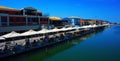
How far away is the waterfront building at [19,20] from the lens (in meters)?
29.2

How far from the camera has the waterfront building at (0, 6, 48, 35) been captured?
29.2 metres

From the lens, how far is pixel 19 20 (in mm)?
33219

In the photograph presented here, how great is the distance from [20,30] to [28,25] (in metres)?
3.01

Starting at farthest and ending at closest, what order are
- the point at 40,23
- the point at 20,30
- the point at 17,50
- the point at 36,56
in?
1. the point at 40,23
2. the point at 20,30
3. the point at 36,56
4. the point at 17,50

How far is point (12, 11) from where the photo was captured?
115 ft

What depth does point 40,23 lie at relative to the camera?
39969 millimetres

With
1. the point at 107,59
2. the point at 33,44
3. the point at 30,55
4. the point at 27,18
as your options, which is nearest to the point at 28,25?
the point at 27,18

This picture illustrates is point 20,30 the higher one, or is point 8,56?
point 20,30

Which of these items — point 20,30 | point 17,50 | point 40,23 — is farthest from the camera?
point 40,23

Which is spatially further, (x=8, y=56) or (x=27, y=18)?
(x=27, y=18)

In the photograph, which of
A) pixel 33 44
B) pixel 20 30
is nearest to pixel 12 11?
pixel 20 30

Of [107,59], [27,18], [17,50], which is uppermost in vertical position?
[27,18]

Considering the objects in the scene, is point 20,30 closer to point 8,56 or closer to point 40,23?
point 40,23

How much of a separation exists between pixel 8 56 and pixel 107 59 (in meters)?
11.6
